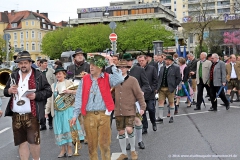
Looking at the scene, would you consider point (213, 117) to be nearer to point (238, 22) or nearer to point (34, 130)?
point (34, 130)

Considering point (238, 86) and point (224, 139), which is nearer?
point (224, 139)

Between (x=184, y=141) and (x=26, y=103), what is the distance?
4.18m

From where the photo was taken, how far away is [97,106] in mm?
6031

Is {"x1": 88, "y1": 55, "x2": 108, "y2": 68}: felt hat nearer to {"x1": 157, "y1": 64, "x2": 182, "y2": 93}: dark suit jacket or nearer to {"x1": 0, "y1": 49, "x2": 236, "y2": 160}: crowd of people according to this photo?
{"x1": 0, "y1": 49, "x2": 236, "y2": 160}: crowd of people

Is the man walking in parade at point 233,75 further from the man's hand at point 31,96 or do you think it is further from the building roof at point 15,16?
the building roof at point 15,16

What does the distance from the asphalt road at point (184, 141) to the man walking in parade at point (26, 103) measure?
1.75 metres

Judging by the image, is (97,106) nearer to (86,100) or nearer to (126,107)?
(86,100)

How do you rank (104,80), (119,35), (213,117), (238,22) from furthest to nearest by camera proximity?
(119,35) → (238,22) → (213,117) → (104,80)

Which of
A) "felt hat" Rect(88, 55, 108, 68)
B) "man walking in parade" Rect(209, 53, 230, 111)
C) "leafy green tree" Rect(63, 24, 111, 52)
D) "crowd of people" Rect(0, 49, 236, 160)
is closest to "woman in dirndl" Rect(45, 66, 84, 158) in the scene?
"crowd of people" Rect(0, 49, 236, 160)

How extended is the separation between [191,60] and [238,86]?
2118mm

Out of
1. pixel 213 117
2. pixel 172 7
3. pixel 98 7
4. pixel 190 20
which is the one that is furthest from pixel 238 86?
pixel 172 7

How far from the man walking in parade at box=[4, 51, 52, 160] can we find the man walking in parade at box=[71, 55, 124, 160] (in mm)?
661

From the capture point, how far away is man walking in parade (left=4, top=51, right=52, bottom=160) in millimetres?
6113

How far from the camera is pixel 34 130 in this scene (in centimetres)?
619
